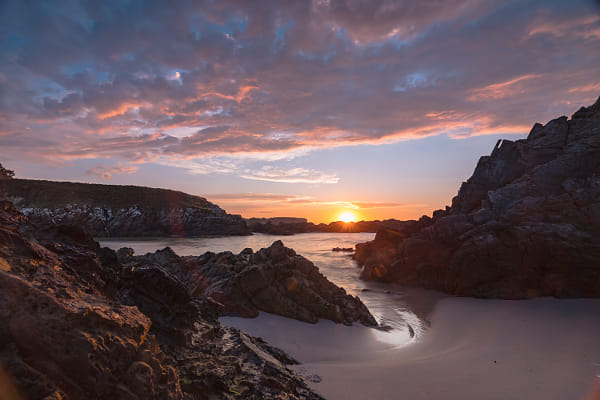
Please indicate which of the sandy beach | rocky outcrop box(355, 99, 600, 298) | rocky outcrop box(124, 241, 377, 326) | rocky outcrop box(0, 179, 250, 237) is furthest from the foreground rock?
rocky outcrop box(0, 179, 250, 237)

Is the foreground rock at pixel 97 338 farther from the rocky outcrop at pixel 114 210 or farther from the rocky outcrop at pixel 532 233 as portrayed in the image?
the rocky outcrop at pixel 114 210

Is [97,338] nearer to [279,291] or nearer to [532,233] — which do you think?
[279,291]

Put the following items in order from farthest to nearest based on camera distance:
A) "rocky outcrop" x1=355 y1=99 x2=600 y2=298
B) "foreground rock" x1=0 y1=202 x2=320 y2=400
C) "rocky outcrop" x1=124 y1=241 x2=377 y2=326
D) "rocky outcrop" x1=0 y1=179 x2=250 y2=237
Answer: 1. "rocky outcrop" x1=0 y1=179 x2=250 y2=237
2. "rocky outcrop" x1=355 y1=99 x2=600 y2=298
3. "rocky outcrop" x1=124 y1=241 x2=377 y2=326
4. "foreground rock" x1=0 y1=202 x2=320 y2=400

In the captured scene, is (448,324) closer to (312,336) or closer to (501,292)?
(501,292)

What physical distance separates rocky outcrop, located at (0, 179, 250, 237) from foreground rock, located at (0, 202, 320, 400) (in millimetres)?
62935

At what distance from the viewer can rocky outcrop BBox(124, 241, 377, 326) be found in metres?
8.55

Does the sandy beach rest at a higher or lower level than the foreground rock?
lower

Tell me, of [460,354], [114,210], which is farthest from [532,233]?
[114,210]

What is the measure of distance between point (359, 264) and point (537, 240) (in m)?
13.9

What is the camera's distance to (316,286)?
9555 mm

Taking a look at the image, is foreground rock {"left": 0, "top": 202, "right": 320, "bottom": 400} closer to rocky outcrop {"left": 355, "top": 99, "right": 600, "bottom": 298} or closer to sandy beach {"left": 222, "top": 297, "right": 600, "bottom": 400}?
sandy beach {"left": 222, "top": 297, "right": 600, "bottom": 400}

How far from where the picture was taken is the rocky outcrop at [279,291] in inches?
337

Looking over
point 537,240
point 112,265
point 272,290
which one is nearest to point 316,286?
point 272,290

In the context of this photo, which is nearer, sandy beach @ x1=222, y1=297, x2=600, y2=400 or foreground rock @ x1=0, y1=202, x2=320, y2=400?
foreground rock @ x1=0, y1=202, x2=320, y2=400
